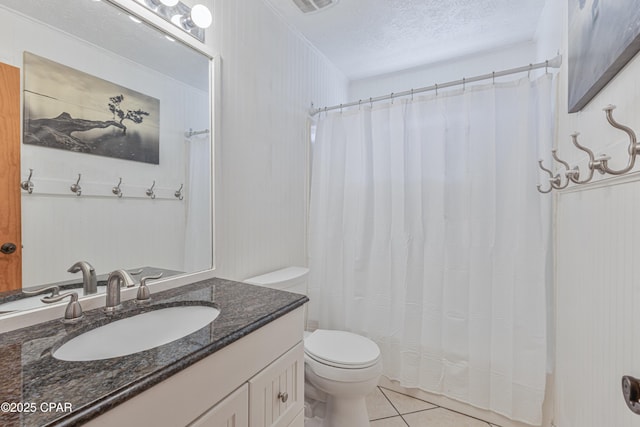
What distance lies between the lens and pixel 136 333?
0.92 metres

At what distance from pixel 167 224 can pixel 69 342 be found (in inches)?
22.1

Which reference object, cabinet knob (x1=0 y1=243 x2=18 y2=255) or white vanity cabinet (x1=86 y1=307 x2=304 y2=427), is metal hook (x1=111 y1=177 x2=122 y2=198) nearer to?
cabinet knob (x1=0 y1=243 x2=18 y2=255)

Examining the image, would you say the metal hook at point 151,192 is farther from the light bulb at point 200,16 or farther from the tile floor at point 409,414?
the tile floor at point 409,414

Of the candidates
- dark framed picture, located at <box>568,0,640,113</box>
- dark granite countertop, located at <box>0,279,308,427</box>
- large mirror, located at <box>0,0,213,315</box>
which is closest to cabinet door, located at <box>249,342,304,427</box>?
dark granite countertop, located at <box>0,279,308,427</box>

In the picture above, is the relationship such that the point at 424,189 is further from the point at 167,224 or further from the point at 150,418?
the point at 150,418

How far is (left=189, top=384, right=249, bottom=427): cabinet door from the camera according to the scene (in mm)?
703

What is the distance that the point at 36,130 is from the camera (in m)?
0.83

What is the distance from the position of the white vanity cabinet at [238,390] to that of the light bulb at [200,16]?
132 cm

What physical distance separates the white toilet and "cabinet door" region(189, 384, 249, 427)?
2.28ft

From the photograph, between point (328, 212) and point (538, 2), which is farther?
point (328, 212)

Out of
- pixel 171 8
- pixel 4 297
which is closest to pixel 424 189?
pixel 171 8

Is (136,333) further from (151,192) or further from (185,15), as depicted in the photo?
(185,15)

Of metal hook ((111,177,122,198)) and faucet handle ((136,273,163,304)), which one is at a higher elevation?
metal hook ((111,177,122,198))

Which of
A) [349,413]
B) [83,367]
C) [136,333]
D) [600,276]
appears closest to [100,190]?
[136,333]
